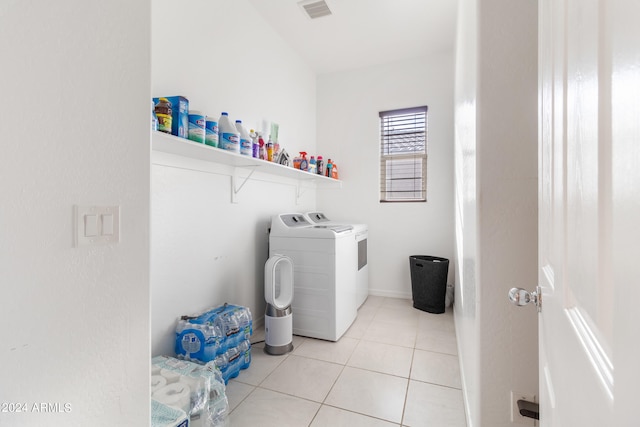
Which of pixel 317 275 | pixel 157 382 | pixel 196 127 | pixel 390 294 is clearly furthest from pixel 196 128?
pixel 390 294

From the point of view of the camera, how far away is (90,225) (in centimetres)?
74

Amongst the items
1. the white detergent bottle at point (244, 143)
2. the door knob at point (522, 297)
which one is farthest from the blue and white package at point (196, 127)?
the door knob at point (522, 297)

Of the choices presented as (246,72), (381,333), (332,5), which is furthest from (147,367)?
(332,5)

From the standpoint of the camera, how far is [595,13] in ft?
1.10

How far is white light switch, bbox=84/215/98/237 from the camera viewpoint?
0.73 m

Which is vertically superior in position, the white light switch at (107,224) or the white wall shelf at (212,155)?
the white wall shelf at (212,155)

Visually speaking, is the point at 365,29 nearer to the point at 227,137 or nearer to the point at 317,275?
the point at 227,137

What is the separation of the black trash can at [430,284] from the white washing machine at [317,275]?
A: 3.11 ft

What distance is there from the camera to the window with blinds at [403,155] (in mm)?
3408

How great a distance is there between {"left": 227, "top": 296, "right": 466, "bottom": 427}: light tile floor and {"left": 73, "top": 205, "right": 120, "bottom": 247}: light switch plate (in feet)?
4.04

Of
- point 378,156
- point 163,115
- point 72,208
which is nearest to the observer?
point 72,208

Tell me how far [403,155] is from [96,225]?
3254 mm

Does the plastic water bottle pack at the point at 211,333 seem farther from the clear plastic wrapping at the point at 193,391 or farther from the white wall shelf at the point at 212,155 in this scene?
the white wall shelf at the point at 212,155

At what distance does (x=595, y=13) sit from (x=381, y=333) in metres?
2.54
